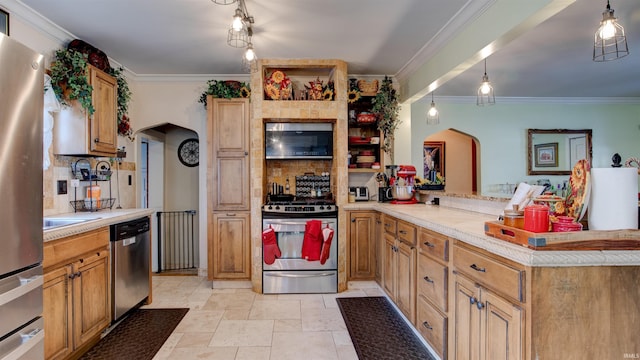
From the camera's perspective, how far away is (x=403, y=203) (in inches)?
141

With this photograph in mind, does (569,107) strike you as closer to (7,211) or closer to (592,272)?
(592,272)

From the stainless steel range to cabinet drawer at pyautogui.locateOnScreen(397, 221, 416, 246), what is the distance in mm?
952

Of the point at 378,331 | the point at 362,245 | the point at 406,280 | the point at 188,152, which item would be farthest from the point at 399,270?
the point at 188,152

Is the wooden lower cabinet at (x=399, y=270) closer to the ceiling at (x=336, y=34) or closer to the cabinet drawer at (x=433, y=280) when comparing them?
the cabinet drawer at (x=433, y=280)

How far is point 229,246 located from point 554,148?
539 centimetres

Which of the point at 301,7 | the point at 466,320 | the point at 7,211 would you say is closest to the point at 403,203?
→ the point at 466,320

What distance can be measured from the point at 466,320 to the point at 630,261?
80cm

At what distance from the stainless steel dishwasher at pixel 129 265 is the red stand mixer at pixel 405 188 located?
2.61m

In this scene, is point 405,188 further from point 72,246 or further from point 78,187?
point 78,187

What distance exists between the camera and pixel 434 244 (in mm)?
2191

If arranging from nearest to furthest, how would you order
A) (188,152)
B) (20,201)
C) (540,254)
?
1. (540,254)
2. (20,201)
3. (188,152)

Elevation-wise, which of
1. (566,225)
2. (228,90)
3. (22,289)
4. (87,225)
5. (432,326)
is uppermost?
(228,90)

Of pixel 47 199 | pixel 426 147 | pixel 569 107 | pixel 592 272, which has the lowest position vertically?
pixel 592 272

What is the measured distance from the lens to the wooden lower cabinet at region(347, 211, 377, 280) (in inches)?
147
